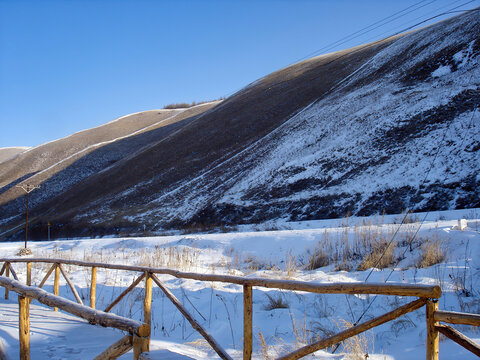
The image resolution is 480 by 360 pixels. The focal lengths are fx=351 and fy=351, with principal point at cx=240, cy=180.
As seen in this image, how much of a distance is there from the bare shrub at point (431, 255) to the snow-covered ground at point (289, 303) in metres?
0.04

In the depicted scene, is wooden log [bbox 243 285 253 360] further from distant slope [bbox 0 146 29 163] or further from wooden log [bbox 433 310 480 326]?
distant slope [bbox 0 146 29 163]

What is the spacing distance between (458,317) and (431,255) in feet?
16.2

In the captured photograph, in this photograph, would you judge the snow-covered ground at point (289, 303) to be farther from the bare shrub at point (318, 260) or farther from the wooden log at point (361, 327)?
the wooden log at point (361, 327)

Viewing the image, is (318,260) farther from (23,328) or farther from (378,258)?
(23,328)

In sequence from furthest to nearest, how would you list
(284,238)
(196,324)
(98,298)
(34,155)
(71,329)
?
1. (34,155)
2. (284,238)
3. (98,298)
4. (71,329)
5. (196,324)

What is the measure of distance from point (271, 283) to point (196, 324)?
1.16 m

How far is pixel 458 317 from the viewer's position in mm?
2326

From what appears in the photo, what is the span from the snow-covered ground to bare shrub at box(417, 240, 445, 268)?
0.14 feet

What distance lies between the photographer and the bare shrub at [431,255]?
6.66 m

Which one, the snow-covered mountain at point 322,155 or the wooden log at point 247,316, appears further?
the snow-covered mountain at point 322,155

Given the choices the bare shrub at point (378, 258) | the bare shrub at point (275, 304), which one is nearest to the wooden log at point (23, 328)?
the bare shrub at point (275, 304)

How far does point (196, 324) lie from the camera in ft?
12.5

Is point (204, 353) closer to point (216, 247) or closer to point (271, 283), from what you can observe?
point (271, 283)

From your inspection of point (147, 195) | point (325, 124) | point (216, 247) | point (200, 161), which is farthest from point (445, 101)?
point (147, 195)
